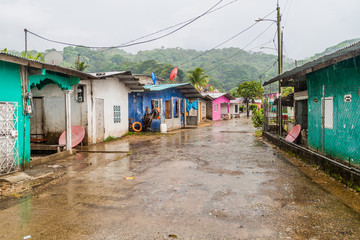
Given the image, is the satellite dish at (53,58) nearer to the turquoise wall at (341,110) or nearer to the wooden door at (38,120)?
the wooden door at (38,120)

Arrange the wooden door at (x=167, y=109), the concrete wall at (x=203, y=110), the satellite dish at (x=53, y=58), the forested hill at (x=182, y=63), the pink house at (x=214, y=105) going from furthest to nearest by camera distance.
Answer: the forested hill at (x=182, y=63), the pink house at (x=214, y=105), the concrete wall at (x=203, y=110), the wooden door at (x=167, y=109), the satellite dish at (x=53, y=58)

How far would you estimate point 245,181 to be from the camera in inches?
237

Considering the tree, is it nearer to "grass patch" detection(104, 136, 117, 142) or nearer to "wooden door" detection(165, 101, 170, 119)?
"wooden door" detection(165, 101, 170, 119)

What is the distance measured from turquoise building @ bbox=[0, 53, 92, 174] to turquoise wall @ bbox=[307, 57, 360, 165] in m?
8.16

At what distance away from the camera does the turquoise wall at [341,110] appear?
647 cm

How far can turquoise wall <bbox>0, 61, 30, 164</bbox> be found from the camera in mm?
6720

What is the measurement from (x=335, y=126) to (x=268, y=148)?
11.8ft

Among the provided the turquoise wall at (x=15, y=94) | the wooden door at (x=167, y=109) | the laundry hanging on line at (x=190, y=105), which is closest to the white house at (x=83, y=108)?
the turquoise wall at (x=15, y=94)

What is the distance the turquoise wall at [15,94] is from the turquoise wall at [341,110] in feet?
26.9

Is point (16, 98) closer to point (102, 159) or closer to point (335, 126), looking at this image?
point (102, 159)

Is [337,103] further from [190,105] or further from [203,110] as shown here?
[203,110]

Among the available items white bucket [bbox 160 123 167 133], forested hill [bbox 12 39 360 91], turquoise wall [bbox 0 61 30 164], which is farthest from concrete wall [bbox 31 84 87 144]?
forested hill [bbox 12 39 360 91]

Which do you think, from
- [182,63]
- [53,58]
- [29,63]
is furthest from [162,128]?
[182,63]

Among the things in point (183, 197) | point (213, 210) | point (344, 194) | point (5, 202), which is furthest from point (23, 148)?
point (344, 194)
